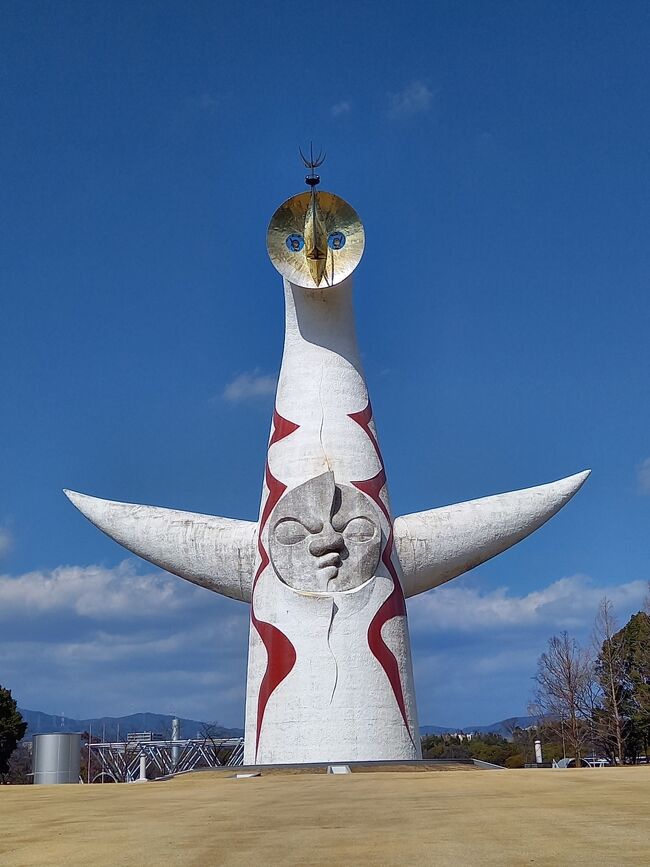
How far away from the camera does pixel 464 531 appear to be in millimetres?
16234

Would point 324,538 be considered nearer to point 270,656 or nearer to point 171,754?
point 270,656

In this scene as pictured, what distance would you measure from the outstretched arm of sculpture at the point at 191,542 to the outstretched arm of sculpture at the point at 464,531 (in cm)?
254

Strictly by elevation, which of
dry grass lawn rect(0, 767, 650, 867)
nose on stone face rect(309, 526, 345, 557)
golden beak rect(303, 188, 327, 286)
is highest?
golden beak rect(303, 188, 327, 286)

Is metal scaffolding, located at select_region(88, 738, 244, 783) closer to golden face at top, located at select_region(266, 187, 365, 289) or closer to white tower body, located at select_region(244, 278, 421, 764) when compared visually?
white tower body, located at select_region(244, 278, 421, 764)

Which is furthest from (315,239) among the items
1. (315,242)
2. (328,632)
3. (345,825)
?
(345,825)

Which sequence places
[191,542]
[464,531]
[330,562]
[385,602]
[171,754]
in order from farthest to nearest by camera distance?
[171,754] < [191,542] < [464,531] < [385,602] < [330,562]

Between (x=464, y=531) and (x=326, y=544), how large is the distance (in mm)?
2726

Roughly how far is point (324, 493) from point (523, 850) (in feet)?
34.8

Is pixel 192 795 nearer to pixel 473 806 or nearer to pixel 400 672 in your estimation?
pixel 473 806

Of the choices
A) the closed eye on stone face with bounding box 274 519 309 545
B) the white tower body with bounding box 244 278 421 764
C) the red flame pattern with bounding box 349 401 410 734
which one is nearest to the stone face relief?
the closed eye on stone face with bounding box 274 519 309 545

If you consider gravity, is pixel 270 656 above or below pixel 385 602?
below

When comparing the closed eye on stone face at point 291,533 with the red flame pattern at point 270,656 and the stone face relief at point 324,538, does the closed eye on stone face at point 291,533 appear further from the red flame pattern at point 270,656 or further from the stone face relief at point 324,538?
the red flame pattern at point 270,656

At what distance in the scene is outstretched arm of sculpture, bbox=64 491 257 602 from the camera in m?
16.2

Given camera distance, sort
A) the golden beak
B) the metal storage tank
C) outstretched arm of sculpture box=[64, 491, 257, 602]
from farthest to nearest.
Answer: the metal storage tank, outstretched arm of sculpture box=[64, 491, 257, 602], the golden beak
